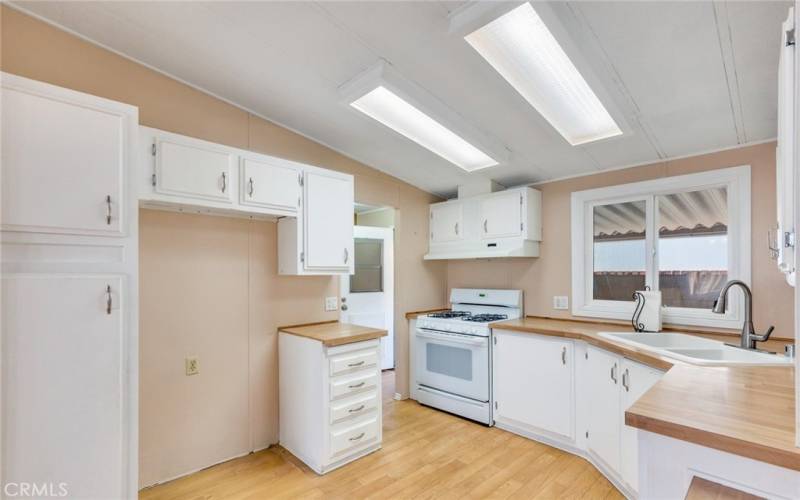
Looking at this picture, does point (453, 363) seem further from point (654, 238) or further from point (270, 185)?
point (270, 185)

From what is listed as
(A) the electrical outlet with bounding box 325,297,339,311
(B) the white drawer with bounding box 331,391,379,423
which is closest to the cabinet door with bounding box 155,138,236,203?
(A) the electrical outlet with bounding box 325,297,339,311

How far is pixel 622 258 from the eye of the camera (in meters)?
3.00

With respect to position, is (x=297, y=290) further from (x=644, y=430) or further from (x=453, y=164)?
(x=644, y=430)

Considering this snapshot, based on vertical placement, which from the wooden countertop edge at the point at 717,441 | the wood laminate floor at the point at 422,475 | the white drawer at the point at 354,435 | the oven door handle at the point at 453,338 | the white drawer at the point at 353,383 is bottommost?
the wood laminate floor at the point at 422,475

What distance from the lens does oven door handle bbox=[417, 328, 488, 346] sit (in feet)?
10.2

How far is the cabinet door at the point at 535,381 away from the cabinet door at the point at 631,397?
507mm

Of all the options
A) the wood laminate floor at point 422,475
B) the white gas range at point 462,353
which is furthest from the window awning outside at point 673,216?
the wood laminate floor at point 422,475

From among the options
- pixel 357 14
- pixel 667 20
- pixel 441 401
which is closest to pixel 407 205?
pixel 441 401

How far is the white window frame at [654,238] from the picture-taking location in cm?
239

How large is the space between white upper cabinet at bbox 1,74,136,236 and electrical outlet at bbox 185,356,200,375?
3.73ft

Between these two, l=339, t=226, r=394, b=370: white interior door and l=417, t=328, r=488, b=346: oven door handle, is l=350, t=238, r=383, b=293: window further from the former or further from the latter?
l=417, t=328, r=488, b=346: oven door handle

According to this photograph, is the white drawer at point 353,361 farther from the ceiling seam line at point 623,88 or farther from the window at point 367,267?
the ceiling seam line at point 623,88

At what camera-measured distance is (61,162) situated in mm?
1556

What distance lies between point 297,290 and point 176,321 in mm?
907
